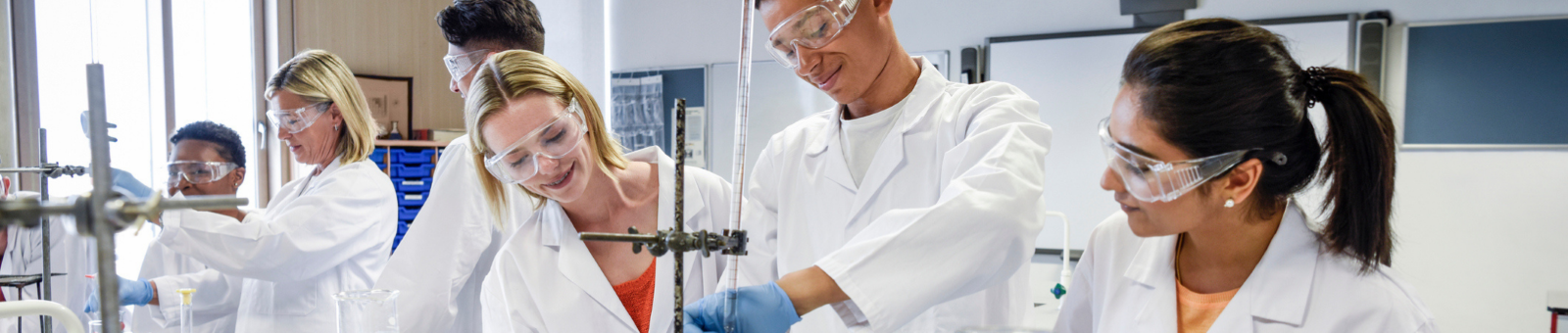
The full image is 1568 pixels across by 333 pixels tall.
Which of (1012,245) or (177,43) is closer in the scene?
(1012,245)

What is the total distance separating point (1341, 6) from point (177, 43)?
5332mm

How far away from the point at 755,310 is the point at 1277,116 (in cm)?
68

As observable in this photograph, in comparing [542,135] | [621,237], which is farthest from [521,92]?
[621,237]

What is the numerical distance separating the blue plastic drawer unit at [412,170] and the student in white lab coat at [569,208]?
3.64 m

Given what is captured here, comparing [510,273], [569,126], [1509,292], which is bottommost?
[1509,292]

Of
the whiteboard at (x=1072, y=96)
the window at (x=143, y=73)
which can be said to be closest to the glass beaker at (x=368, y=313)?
the window at (x=143, y=73)

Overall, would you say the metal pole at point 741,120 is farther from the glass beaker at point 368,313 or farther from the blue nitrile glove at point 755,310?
the glass beaker at point 368,313

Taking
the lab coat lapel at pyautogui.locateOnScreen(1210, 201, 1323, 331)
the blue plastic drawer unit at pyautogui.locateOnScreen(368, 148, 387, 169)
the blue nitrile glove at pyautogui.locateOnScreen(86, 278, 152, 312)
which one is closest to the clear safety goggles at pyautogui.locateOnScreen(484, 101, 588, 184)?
the lab coat lapel at pyautogui.locateOnScreen(1210, 201, 1323, 331)

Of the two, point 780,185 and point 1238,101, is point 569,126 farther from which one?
point 1238,101

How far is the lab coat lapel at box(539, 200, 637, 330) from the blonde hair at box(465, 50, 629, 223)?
9 centimetres

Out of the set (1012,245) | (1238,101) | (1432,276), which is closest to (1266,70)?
(1238,101)

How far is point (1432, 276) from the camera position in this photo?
374 centimetres

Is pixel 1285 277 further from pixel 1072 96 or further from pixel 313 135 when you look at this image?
pixel 1072 96

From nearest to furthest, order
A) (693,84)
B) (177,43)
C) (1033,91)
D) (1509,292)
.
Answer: (1509,292), (177,43), (1033,91), (693,84)
